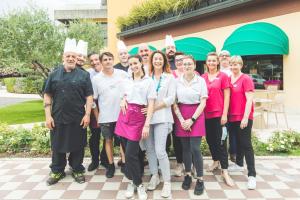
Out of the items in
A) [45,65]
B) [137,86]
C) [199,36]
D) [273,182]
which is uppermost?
[199,36]

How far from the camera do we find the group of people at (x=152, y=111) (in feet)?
14.7

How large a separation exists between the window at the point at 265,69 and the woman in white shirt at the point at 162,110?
889 cm

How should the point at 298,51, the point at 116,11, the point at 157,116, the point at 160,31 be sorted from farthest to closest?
the point at 116,11, the point at 160,31, the point at 298,51, the point at 157,116

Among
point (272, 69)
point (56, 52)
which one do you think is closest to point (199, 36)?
point (272, 69)

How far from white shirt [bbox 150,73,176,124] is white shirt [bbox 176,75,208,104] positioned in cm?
13

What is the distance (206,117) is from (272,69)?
8656mm

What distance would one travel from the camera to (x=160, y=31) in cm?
1858

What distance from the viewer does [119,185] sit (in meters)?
5.02

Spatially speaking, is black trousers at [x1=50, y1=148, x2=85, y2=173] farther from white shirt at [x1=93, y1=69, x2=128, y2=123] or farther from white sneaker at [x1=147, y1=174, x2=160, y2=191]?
white sneaker at [x1=147, y1=174, x2=160, y2=191]

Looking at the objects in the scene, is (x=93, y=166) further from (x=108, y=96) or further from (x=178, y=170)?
(x=178, y=170)

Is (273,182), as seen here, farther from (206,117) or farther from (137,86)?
(137,86)

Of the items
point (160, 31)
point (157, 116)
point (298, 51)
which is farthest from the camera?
point (160, 31)

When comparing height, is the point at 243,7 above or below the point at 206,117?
above

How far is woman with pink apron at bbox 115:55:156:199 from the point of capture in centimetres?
440
